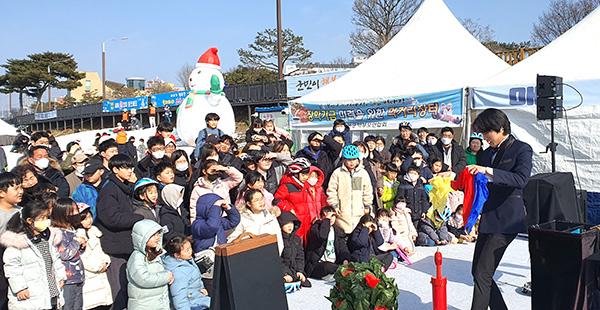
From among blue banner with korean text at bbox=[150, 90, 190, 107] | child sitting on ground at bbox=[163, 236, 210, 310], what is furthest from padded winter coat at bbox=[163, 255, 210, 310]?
blue banner with korean text at bbox=[150, 90, 190, 107]

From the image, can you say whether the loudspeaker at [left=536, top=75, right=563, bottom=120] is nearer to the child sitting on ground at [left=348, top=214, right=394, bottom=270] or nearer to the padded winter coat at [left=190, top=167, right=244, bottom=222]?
the child sitting on ground at [left=348, top=214, right=394, bottom=270]

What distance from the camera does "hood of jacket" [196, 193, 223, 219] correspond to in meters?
4.59

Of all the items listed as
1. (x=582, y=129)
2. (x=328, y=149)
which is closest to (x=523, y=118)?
(x=582, y=129)

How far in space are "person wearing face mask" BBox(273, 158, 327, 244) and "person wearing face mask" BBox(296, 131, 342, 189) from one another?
0.99m

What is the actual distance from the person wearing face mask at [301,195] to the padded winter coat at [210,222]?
0.92 meters

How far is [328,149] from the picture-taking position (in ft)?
22.4

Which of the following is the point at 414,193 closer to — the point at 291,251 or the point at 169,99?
the point at 291,251

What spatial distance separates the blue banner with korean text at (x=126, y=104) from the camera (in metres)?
32.4

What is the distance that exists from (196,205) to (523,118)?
5901mm

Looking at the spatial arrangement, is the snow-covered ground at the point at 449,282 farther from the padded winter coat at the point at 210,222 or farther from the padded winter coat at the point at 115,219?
the padded winter coat at the point at 115,219

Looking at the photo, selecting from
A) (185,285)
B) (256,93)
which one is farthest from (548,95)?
(256,93)

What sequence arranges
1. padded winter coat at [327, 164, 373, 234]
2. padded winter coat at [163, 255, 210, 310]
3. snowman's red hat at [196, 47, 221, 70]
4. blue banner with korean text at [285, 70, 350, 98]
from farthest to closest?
blue banner with korean text at [285, 70, 350, 98], snowman's red hat at [196, 47, 221, 70], padded winter coat at [327, 164, 373, 234], padded winter coat at [163, 255, 210, 310]

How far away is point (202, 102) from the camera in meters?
11.5

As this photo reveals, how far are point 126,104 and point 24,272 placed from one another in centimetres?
3214
